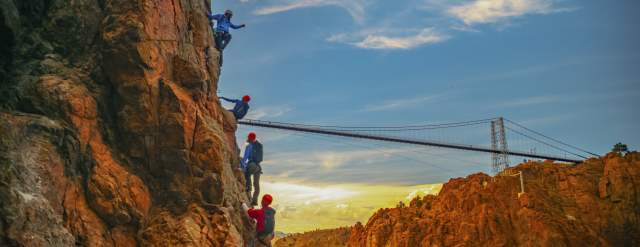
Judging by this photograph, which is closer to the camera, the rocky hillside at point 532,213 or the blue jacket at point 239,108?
the blue jacket at point 239,108

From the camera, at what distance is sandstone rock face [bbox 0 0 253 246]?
11.8m

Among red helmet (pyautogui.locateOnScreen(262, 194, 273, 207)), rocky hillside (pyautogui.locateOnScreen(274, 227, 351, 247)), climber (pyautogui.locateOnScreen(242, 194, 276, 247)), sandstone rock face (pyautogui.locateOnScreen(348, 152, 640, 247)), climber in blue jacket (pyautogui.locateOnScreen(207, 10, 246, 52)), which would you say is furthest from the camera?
rocky hillside (pyautogui.locateOnScreen(274, 227, 351, 247))

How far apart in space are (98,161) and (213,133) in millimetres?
3341

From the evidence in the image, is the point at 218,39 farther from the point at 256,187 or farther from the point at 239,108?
the point at 256,187

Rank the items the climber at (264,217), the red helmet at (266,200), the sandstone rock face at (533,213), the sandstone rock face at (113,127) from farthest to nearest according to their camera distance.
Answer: the sandstone rock face at (533,213), the climber at (264,217), the red helmet at (266,200), the sandstone rock face at (113,127)

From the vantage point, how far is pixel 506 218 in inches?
2445

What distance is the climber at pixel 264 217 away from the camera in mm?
16812

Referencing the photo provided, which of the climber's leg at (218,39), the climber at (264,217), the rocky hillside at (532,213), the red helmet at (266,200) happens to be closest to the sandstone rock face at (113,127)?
the climber at (264,217)

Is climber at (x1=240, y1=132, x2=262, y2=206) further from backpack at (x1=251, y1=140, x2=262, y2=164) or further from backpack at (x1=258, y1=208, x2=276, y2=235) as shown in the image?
backpack at (x1=258, y1=208, x2=276, y2=235)

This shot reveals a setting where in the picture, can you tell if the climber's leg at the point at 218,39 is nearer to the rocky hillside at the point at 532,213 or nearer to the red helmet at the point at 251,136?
the red helmet at the point at 251,136

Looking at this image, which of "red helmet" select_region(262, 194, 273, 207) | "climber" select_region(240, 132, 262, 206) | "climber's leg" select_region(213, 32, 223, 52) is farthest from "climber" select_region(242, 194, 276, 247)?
"climber's leg" select_region(213, 32, 223, 52)

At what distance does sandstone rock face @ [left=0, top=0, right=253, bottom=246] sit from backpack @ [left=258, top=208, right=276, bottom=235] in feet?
2.07

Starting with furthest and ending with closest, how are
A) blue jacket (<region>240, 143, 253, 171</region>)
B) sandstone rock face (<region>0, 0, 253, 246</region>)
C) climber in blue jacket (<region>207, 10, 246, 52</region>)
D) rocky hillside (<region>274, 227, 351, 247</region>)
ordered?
rocky hillside (<region>274, 227, 351, 247</region>), climber in blue jacket (<region>207, 10, 246, 52</region>), blue jacket (<region>240, 143, 253, 171</region>), sandstone rock face (<region>0, 0, 253, 246</region>)

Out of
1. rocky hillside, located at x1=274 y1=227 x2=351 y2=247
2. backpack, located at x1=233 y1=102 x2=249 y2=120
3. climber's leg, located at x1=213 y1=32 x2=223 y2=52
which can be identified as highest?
climber's leg, located at x1=213 y1=32 x2=223 y2=52
